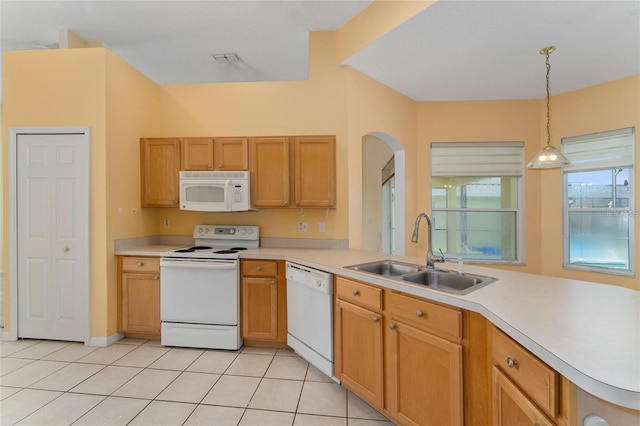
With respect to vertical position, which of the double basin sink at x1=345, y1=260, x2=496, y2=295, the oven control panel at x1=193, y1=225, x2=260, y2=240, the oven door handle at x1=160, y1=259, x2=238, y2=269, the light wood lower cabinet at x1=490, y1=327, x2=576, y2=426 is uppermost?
the oven control panel at x1=193, y1=225, x2=260, y2=240

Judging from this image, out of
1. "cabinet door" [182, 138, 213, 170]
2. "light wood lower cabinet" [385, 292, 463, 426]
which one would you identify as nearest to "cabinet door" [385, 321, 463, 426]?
"light wood lower cabinet" [385, 292, 463, 426]

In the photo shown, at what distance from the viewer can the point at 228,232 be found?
355 cm

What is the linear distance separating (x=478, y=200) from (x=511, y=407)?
349 cm

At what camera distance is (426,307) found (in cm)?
166

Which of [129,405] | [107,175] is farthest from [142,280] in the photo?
[129,405]

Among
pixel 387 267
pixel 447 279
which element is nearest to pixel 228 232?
pixel 387 267

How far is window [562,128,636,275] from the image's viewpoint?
349 cm

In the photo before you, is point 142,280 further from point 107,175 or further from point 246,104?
point 246,104

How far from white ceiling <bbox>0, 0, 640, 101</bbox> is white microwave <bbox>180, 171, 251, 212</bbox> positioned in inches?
63.3

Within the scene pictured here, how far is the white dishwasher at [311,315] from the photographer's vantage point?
239 centimetres

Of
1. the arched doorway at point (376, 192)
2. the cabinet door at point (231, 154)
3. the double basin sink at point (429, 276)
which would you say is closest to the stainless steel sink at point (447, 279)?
the double basin sink at point (429, 276)

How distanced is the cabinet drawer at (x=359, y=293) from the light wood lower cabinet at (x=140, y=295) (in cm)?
199

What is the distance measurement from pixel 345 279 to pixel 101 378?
2.11 meters

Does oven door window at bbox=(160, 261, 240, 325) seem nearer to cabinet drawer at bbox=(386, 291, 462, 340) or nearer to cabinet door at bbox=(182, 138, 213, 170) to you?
cabinet door at bbox=(182, 138, 213, 170)
